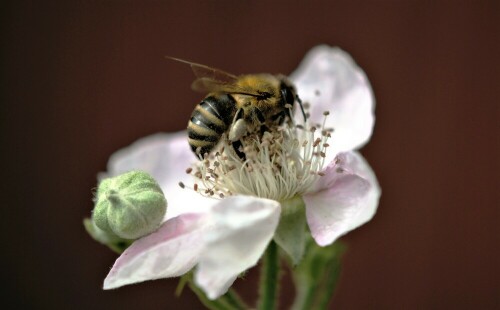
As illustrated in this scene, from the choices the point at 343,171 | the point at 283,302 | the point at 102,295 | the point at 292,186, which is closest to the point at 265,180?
the point at 292,186

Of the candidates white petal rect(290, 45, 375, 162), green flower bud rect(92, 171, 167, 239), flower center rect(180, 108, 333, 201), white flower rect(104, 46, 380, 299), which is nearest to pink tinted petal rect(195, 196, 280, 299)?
white flower rect(104, 46, 380, 299)

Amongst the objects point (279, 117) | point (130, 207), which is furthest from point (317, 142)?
point (130, 207)

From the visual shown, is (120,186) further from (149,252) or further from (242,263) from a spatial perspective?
(242,263)

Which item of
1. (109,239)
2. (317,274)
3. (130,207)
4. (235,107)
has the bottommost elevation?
(317,274)

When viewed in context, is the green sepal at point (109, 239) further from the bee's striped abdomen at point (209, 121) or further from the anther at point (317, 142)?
the anther at point (317, 142)

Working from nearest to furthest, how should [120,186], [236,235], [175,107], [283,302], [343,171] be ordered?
1. [236,235]
2. [120,186]
3. [343,171]
4. [283,302]
5. [175,107]

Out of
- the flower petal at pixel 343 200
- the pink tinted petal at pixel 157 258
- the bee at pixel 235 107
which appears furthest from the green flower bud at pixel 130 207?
the flower petal at pixel 343 200

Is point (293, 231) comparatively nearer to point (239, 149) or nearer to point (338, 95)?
point (239, 149)
